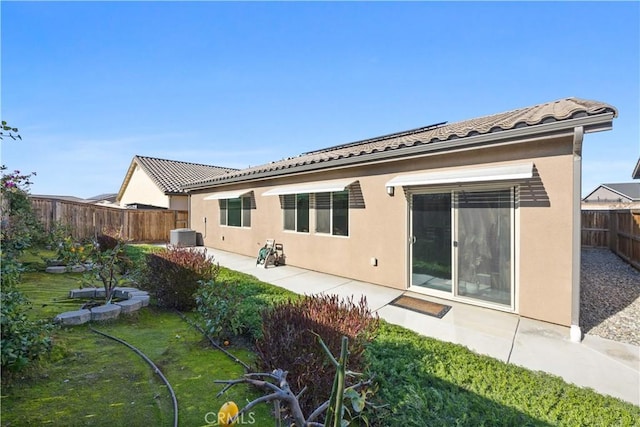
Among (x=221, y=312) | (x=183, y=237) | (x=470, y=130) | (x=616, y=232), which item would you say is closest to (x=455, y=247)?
(x=470, y=130)

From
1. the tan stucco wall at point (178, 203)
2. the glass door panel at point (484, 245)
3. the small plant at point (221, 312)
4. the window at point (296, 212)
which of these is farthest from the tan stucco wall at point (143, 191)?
the glass door panel at point (484, 245)

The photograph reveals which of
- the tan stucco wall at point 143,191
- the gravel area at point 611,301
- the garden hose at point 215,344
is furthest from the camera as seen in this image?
the tan stucco wall at point 143,191

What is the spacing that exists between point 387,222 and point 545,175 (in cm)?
369

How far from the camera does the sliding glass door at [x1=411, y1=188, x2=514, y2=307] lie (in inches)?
247

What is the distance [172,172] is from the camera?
24125 mm

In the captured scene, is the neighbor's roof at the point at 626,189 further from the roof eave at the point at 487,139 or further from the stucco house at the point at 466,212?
the roof eave at the point at 487,139

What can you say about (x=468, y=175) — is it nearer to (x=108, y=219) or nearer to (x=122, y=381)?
(x=122, y=381)

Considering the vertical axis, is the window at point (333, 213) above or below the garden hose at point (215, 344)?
above

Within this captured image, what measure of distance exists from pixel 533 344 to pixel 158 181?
895 inches

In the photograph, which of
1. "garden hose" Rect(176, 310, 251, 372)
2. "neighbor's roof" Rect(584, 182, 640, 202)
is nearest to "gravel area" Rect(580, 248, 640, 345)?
"garden hose" Rect(176, 310, 251, 372)

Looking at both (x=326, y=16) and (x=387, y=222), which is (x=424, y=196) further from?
(x=326, y=16)

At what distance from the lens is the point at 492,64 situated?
363 inches

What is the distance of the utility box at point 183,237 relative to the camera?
16.3m

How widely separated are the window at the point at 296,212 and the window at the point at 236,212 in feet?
9.49
